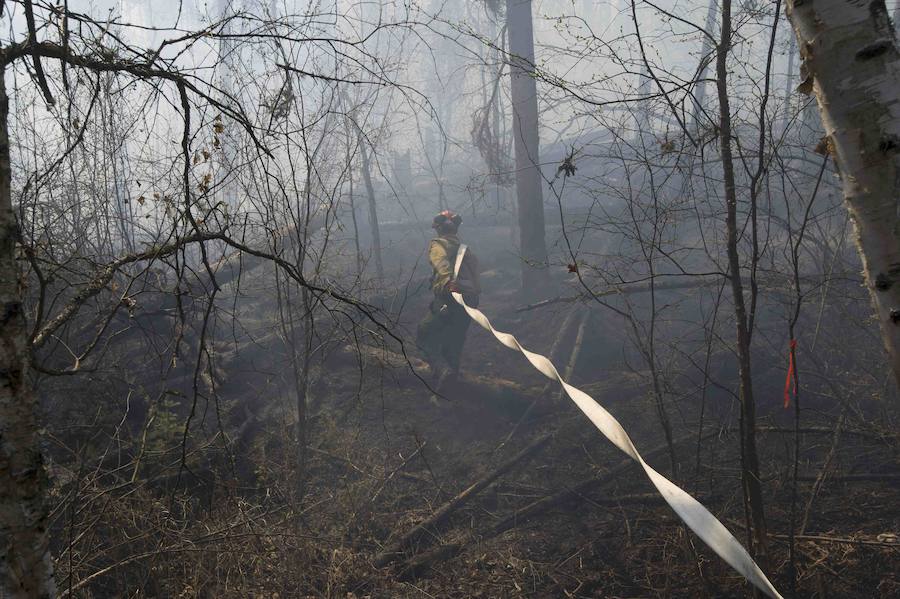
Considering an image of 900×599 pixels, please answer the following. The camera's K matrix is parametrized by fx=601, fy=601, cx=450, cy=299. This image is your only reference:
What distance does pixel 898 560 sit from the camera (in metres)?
3.38

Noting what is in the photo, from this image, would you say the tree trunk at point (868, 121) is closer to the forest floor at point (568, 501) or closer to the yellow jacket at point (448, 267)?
the forest floor at point (568, 501)

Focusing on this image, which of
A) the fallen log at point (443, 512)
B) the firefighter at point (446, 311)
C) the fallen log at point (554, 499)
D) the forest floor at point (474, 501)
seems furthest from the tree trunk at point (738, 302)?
the firefighter at point (446, 311)

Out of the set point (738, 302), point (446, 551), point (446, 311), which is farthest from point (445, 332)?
point (738, 302)

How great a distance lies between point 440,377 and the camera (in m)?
7.14

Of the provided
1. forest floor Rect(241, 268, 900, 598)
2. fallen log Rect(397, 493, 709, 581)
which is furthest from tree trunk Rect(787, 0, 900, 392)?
fallen log Rect(397, 493, 709, 581)

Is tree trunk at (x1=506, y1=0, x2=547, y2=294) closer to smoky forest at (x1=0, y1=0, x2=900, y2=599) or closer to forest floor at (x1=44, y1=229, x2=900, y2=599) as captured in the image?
smoky forest at (x1=0, y1=0, x2=900, y2=599)

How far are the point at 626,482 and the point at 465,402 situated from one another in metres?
2.37

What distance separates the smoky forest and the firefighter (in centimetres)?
4

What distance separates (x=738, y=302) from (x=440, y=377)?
4.58m

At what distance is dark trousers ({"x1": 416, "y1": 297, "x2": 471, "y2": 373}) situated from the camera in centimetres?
703

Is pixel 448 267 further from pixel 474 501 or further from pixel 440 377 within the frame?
pixel 474 501

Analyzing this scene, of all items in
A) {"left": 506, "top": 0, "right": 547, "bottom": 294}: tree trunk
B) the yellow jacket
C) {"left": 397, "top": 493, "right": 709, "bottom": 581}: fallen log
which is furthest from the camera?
{"left": 506, "top": 0, "right": 547, "bottom": 294}: tree trunk

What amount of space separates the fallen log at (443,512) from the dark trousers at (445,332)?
5.77ft

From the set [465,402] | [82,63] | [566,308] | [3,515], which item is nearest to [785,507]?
[465,402]
